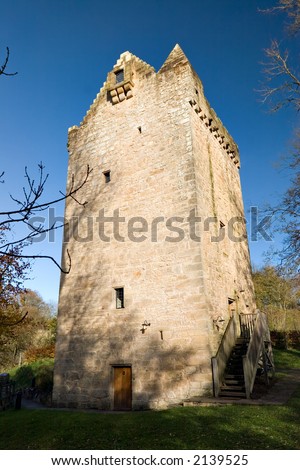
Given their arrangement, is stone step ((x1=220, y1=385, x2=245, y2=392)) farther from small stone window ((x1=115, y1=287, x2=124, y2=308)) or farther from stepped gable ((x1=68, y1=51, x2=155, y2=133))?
stepped gable ((x1=68, y1=51, x2=155, y2=133))

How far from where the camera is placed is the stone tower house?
32.5 feet

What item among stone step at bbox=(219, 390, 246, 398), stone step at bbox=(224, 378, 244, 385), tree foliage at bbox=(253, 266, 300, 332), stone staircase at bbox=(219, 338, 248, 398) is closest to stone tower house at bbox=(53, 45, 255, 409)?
stone step at bbox=(219, 390, 246, 398)

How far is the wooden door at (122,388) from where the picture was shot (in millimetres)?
10391

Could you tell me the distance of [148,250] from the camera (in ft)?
37.0

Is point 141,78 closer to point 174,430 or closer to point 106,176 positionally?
point 106,176

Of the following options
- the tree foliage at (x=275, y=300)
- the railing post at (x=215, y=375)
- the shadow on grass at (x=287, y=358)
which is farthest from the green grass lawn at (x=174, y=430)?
the tree foliage at (x=275, y=300)

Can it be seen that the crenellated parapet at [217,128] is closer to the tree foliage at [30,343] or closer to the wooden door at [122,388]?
the wooden door at [122,388]

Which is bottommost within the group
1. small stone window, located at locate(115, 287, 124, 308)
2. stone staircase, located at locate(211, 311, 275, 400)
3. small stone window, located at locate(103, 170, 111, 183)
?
stone staircase, located at locate(211, 311, 275, 400)

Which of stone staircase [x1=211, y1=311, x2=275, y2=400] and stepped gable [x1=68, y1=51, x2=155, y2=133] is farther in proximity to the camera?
stepped gable [x1=68, y1=51, x2=155, y2=133]

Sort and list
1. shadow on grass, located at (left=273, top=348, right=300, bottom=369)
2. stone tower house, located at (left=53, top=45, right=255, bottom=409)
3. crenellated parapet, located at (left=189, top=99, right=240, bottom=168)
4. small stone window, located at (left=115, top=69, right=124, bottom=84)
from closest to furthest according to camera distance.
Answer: stone tower house, located at (left=53, top=45, right=255, bottom=409) → crenellated parapet, located at (left=189, top=99, right=240, bottom=168) → small stone window, located at (left=115, top=69, right=124, bottom=84) → shadow on grass, located at (left=273, top=348, right=300, bottom=369)

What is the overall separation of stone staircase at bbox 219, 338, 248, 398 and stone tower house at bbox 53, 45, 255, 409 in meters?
0.64

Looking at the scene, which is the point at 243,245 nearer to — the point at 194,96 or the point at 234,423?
the point at 194,96

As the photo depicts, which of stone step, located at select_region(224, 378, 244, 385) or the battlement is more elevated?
the battlement

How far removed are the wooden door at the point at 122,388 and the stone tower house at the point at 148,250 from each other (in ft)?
0.13
